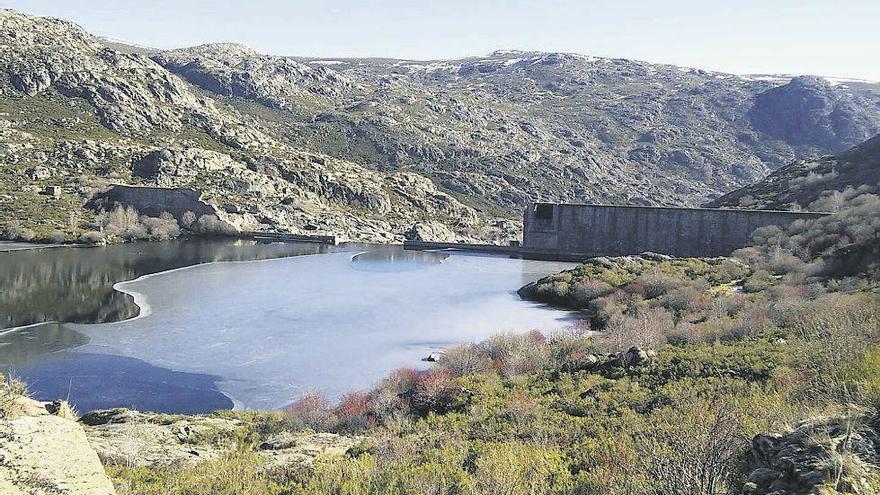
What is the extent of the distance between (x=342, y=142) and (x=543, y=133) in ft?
185

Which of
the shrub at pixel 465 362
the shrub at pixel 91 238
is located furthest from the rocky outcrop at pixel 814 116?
the shrub at pixel 465 362

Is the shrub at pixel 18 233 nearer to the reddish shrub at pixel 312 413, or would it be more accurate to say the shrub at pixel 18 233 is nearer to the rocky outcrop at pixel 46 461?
the reddish shrub at pixel 312 413

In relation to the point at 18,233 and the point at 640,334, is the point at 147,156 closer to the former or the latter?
the point at 18,233

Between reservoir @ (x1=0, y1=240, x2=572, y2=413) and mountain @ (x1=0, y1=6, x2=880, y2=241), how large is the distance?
29.0 meters

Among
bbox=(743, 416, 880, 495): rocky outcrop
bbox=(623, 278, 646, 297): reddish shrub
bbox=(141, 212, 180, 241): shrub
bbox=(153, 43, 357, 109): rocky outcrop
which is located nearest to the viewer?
bbox=(743, 416, 880, 495): rocky outcrop

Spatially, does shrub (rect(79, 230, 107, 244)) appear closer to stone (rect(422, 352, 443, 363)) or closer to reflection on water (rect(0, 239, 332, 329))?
reflection on water (rect(0, 239, 332, 329))

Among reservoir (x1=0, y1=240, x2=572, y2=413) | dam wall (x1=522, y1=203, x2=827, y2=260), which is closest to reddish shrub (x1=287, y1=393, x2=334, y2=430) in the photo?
reservoir (x1=0, y1=240, x2=572, y2=413)

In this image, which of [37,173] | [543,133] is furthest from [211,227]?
[543,133]

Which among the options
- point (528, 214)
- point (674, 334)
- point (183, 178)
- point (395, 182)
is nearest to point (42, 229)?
point (183, 178)

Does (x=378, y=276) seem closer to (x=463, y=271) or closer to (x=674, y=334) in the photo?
(x=463, y=271)

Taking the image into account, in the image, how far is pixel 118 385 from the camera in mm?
17781

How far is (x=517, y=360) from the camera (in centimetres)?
1738

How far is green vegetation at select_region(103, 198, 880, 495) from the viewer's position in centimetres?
656

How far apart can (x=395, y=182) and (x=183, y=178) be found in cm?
3334
